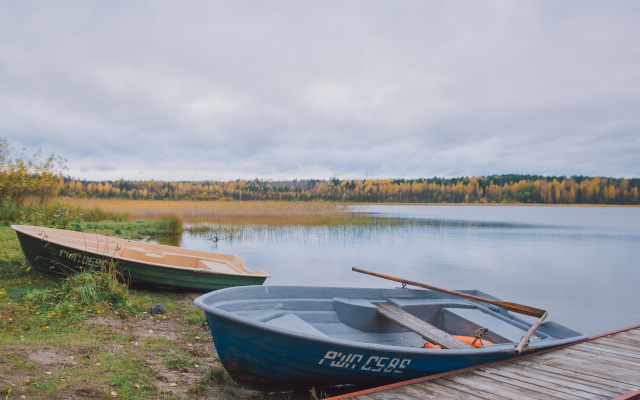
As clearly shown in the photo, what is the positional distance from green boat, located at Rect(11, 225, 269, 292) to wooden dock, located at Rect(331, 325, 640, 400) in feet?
15.4

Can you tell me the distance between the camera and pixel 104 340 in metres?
4.92

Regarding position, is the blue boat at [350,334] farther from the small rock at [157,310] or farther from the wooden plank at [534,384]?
the small rock at [157,310]

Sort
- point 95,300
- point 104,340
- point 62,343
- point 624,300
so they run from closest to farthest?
point 62,343 → point 104,340 → point 95,300 → point 624,300

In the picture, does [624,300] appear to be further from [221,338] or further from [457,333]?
[221,338]

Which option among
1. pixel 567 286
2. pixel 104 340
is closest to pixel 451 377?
pixel 104 340

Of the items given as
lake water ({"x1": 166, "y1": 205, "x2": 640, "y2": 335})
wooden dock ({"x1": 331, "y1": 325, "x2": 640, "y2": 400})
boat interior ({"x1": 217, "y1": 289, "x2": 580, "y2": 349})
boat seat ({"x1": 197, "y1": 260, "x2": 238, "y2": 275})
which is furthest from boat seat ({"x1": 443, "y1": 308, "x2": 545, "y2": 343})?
lake water ({"x1": 166, "y1": 205, "x2": 640, "y2": 335})

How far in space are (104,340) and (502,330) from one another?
507 centimetres

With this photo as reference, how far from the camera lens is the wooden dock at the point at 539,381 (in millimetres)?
3711

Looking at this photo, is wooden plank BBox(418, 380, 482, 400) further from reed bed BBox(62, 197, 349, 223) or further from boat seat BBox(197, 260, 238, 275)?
reed bed BBox(62, 197, 349, 223)

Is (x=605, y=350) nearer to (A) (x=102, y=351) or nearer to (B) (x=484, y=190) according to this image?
(A) (x=102, y=351)

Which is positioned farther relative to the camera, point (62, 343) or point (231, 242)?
point (231, 242)

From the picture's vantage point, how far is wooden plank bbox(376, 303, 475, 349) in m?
4.45

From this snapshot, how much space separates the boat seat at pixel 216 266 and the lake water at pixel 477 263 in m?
2.88

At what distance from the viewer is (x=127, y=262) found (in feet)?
24.1
